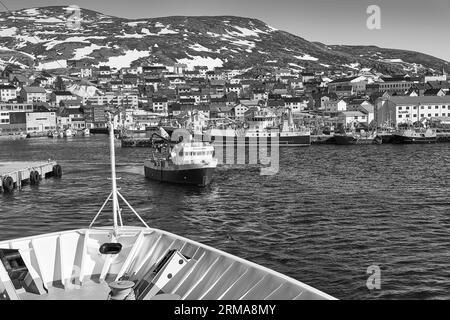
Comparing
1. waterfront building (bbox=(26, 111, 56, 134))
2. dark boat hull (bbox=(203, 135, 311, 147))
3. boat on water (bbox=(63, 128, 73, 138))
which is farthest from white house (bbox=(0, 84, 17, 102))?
dark boat hull (bbox=(203, 135, 311, 147))

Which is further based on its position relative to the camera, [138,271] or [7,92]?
[7,92]

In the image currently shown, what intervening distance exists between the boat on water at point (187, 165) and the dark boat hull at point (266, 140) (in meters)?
23.8

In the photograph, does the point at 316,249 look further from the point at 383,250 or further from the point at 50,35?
the point at 50,35

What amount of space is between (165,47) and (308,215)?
15228 cm

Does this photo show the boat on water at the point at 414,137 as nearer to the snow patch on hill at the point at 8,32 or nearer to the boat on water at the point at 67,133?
the boat on water at the point at 67,133

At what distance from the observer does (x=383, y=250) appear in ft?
45.1

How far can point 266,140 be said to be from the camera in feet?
183

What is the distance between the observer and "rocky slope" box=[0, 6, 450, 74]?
153375 mm

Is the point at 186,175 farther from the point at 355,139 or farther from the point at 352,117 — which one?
the point at 352,117

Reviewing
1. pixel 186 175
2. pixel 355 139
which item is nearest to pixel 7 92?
pixel 355 139

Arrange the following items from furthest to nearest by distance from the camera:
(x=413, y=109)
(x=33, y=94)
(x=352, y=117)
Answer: (x=33, y=94) < (x=352, y=117) < (x=413, y=109)

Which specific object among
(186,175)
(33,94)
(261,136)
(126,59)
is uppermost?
(126,59)
